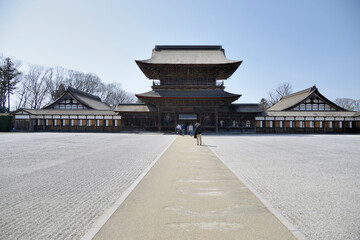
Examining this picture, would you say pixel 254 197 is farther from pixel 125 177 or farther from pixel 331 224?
pixel 125 177

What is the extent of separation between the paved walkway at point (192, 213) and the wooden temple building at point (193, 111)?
21704 mm

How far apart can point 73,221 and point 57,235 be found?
0.41 m

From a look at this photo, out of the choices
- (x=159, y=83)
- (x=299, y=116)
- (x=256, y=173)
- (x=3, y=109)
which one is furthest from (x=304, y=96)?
(x=3, y=109)

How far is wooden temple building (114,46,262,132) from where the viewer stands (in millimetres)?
27984

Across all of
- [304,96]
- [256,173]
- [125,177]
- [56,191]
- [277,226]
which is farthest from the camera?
[304,96]

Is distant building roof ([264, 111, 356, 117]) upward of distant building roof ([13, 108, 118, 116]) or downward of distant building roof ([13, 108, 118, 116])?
downward

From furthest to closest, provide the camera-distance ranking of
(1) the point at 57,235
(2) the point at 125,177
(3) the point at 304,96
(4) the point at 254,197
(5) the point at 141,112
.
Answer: (3) the point at 304,96
(5) the point at 141,112
(2) the point at 125,177
(4) the point at 254,197
(1) the point at 57,235

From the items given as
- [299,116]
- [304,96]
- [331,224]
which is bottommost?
[331,224]

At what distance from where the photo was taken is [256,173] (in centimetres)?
670

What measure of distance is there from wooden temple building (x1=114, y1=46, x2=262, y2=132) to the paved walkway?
22010mm

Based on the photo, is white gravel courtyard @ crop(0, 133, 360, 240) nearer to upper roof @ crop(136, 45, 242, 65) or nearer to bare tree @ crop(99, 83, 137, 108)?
upper roof @ crop(136, 45, 242, 65)

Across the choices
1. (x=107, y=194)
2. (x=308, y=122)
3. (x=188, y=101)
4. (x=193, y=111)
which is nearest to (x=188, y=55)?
(x=188, y=101)

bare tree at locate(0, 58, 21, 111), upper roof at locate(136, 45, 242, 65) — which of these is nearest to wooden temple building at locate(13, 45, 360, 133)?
upper roof at locate(136, 45, 242, 65)

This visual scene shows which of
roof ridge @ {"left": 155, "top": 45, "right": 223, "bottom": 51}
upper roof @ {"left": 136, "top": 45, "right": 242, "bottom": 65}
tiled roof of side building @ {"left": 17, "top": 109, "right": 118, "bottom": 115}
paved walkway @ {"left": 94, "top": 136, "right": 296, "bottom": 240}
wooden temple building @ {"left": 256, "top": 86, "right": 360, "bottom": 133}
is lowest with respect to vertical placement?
paved walkway @ {"left": 94, "top": 136, "right": 296, "bottom": 240}
